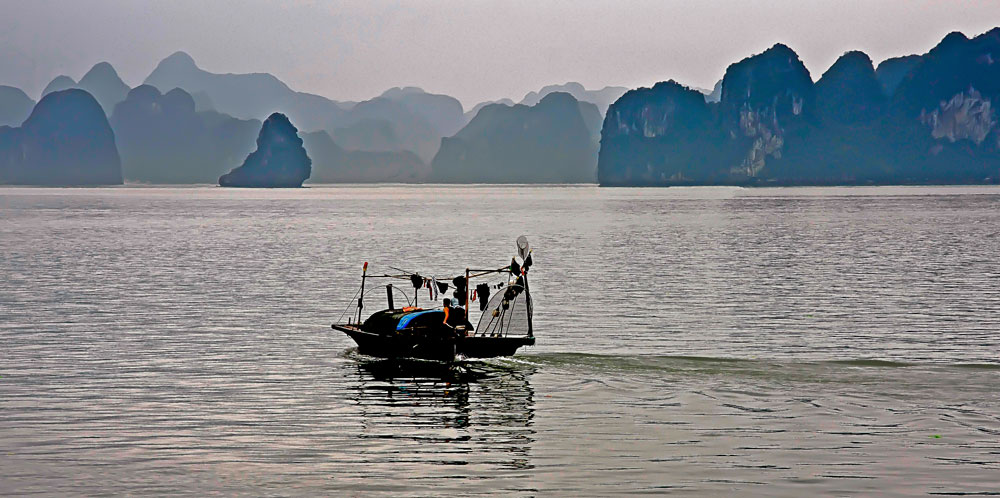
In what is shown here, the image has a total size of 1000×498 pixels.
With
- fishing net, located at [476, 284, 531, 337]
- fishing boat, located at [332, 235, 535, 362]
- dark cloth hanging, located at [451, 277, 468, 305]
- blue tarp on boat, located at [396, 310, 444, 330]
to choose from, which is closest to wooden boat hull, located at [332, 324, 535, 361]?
fishing boat, located at [332, 235, 535, 362]

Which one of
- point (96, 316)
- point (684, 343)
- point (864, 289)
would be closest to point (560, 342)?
point (684, 343)

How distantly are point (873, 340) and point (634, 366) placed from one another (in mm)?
10782

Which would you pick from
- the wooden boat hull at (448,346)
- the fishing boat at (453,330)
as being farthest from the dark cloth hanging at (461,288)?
the wooden boat hull at (448,346)

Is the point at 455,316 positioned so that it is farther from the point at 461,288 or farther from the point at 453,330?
the point at 461,288

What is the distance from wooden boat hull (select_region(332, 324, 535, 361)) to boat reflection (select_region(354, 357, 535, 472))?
1.21ft

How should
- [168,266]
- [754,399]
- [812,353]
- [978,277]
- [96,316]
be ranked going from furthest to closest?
[168,266]
[978,277]
[96,316]
[812,353]
[754,399]

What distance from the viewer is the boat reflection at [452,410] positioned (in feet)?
70.9

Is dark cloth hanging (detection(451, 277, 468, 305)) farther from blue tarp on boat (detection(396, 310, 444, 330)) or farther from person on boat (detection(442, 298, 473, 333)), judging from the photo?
blue tarp on boat (detection(396, 310, 444, 330))

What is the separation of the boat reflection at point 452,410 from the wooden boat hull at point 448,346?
1.21 ft

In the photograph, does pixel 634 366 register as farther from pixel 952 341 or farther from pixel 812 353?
pixel 952 341

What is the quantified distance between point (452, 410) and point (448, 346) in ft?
19.3

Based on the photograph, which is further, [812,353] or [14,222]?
[14,222]

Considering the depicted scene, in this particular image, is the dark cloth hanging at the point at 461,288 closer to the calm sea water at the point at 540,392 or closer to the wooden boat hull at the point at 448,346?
the wooden boat hull at the point at 448,346

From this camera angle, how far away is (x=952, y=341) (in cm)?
3628
